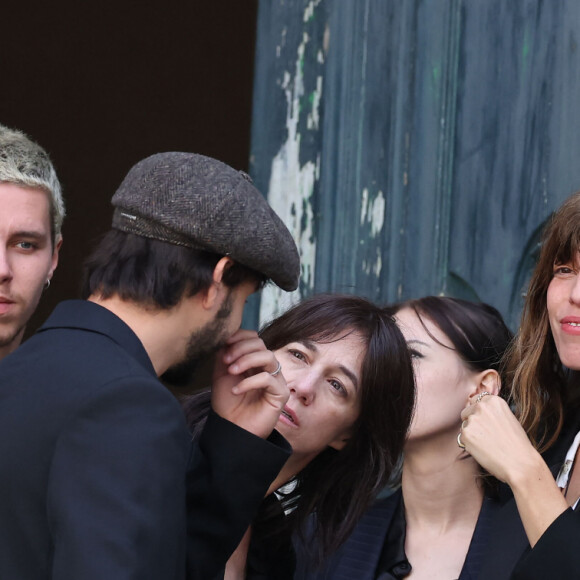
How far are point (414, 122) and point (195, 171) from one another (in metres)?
1.08

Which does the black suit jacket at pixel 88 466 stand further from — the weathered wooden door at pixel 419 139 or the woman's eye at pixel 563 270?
the weathered wooden door at pixel 419 139

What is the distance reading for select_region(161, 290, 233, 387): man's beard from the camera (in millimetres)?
1438

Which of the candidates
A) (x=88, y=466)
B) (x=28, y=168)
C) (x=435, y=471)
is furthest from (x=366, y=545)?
(x=88, y=466)

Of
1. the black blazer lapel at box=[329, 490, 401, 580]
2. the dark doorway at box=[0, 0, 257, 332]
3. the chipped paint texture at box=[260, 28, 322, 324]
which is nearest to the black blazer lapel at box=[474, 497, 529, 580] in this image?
the black blazer lapel at box=[329, 490, 401, 580]

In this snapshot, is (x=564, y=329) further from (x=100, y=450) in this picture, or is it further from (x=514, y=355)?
(x=100, y=450)

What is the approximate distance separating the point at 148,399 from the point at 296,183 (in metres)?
1.35

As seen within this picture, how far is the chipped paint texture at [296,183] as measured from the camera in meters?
2.51

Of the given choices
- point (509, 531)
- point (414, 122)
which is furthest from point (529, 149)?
point (509, 531)

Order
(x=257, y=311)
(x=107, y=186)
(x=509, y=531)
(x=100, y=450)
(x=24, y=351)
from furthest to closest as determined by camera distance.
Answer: (x=107, y=186) < (x=257, y=311) < (x=509, y=531) < (x=24, y=351) < (x=100, y=450)

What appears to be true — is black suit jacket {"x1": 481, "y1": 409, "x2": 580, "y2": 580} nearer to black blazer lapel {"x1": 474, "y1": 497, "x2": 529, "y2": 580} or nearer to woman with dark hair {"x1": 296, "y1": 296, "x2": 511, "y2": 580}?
black blazer lapel {"x1": 474, "y1": 497, "x2": 529, "y2": 580}

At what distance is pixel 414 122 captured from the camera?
2.41 m

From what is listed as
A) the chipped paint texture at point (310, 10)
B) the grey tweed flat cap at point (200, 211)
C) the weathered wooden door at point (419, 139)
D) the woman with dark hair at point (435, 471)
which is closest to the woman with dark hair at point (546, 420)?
the woman with dark hair at point (435, 471)

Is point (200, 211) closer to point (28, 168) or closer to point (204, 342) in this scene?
point (204, 342)

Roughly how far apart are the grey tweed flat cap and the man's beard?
0.08 meters
